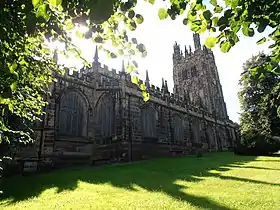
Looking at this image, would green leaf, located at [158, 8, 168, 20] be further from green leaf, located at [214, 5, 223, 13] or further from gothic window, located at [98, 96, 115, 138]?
gothic window, located at [98, 96, 115, 138]

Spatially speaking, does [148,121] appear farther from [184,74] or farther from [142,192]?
[184,74]

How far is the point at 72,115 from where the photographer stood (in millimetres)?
20391

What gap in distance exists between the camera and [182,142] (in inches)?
1120

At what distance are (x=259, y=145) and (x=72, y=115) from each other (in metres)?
18.2

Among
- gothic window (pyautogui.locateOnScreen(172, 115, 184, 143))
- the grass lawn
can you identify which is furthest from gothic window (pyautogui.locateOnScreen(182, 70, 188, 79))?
the grass lawn

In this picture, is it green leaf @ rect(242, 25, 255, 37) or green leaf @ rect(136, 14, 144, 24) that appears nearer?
green leaf @ rect(242, 25, 255, 37)

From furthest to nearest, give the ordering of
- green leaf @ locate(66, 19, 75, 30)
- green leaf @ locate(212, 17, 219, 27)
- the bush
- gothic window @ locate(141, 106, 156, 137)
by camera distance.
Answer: gothic window @ locate(141, 106, 156, 137)
the bush
green leaf @ locate(66, 19, 75, 30)
green leaf @ locate(212, 17, 219, 27)

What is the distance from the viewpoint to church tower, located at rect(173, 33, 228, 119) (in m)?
45.8

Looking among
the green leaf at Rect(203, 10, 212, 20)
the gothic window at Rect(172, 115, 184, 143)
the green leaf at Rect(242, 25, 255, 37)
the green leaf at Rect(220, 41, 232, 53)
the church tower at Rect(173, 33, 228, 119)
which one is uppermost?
the church tower at Rect(173, 33, 228, 119)

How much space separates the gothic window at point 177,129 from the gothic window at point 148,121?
11.8 ft

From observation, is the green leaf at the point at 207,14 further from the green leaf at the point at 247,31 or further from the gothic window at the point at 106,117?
the gothic window at the point at 106,117

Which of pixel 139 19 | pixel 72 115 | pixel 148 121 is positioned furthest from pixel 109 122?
pixel 139 19

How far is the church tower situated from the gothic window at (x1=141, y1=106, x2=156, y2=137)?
1988 cm

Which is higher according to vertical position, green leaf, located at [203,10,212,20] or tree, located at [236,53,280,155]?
tree, located at [236,53,280,155]
